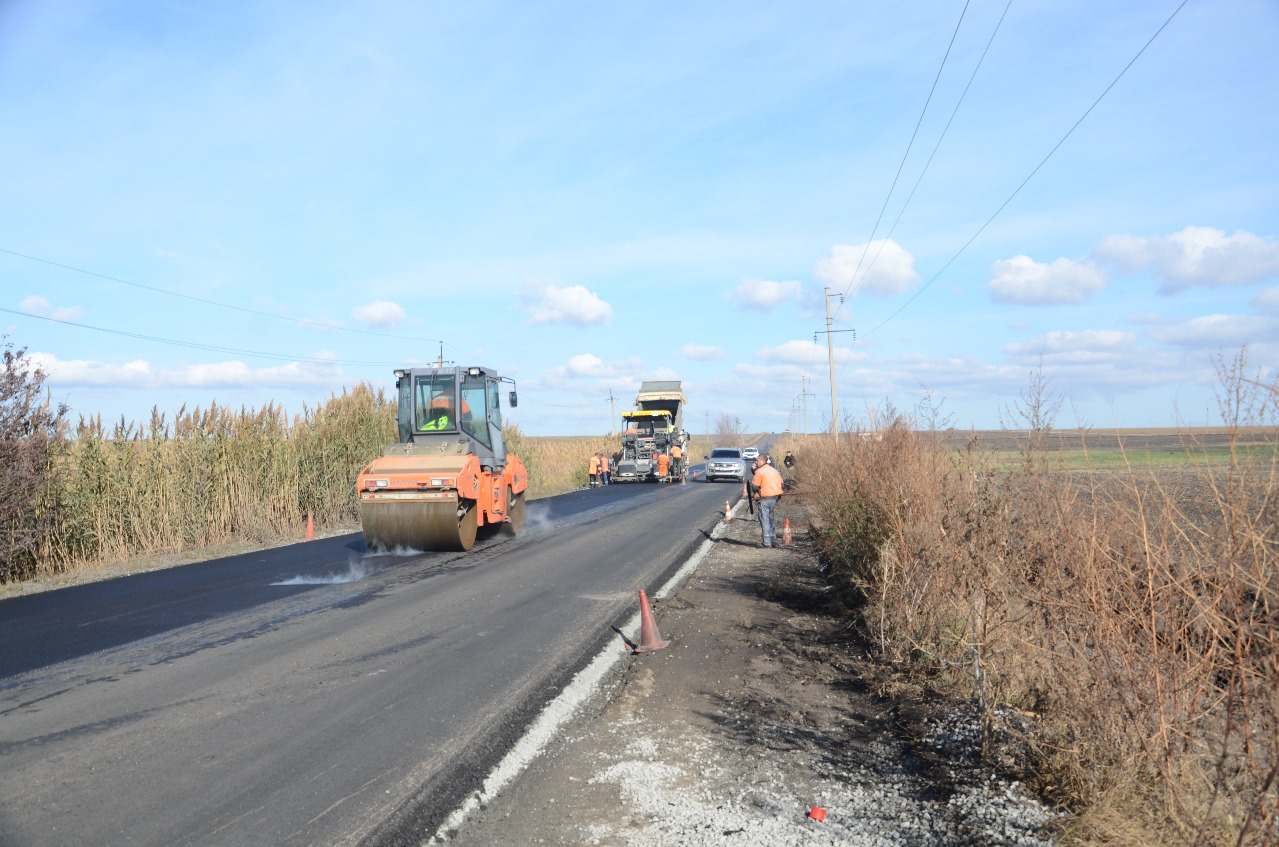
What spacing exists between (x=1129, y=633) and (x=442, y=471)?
11653mm

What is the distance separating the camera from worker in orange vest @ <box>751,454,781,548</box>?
16.3 metres

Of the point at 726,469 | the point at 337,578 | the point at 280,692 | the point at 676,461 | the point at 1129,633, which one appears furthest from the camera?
the point at 726,469

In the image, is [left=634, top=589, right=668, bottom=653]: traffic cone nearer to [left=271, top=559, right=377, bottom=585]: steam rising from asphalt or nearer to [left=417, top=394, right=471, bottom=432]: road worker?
[left=271, top=559, right=377, bottom=585]: steam rising from asphalt

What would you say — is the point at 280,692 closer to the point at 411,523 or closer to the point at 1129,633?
the point at 1129,633

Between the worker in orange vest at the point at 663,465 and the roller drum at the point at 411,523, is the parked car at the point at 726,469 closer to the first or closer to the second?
the worker in orange vest at the point at 663,465

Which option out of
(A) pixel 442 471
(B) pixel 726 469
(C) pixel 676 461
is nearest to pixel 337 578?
(A) pixel 442 471

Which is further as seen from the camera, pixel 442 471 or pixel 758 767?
pixel 442 471

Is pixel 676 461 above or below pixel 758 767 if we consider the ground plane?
above

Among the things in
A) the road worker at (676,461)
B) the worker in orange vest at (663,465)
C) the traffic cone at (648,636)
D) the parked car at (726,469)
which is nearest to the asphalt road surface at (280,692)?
the traffic cone at (648,636)

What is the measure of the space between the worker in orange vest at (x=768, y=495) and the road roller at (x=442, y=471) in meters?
4.89

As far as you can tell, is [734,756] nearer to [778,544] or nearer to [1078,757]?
[1078,757]

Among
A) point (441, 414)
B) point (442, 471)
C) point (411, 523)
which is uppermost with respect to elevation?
point (441, 414)

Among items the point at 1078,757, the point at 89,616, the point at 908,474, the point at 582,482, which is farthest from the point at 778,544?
the point at 582,482

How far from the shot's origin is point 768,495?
645 inches
